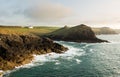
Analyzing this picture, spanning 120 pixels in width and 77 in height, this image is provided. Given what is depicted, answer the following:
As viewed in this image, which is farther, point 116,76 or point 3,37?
point 3,37

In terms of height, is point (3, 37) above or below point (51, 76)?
above

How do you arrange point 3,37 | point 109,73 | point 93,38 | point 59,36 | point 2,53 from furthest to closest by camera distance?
point 59,36
point 93,38
point 3,37
point 2,53
point 109,73

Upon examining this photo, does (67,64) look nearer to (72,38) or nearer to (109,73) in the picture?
(109,73)

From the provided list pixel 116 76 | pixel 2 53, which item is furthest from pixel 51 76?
pixel 2 53

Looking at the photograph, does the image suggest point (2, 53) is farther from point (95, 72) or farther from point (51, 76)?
point (95, 72)

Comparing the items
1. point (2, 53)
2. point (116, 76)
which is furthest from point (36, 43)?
point (116, 76)

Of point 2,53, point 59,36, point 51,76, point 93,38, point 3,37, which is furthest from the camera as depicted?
point 59,36
